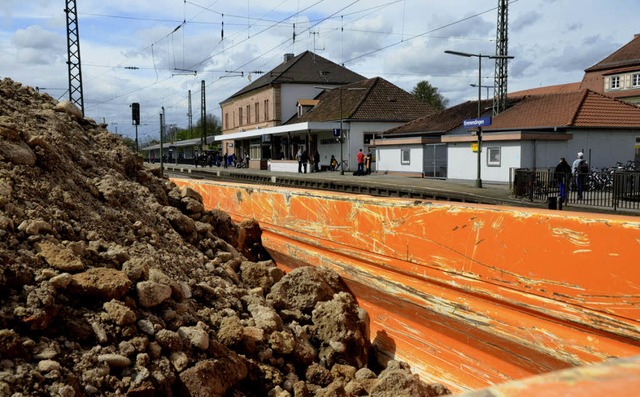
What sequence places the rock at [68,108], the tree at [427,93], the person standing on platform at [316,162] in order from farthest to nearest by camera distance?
the tree at [427,93], the person standing on platform at [316,162], the rock at [68,108]

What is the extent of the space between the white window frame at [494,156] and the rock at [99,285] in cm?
2795

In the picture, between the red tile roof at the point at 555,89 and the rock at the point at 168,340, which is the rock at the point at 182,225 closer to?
the rock at the point at 168,340

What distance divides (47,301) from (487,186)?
28.3m

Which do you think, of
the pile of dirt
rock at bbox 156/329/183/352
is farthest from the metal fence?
rock at bbox 156/329/183/352

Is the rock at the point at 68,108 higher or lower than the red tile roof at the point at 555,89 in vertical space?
lower

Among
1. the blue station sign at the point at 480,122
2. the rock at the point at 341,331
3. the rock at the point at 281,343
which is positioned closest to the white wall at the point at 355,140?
the blue station sign at the point at 480,122

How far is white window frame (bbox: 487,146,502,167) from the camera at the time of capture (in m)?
29.1

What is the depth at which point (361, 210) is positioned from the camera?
4.14 meters

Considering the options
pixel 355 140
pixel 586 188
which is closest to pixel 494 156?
pixel 586 188

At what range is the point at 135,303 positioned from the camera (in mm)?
2945

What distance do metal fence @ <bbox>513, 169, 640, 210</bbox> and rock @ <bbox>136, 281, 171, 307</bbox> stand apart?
649 inches

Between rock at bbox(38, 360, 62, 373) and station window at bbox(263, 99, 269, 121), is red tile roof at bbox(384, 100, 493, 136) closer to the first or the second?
station window at bbox(263, 99, 269, 121)

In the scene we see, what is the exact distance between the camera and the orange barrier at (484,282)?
98.5 inches

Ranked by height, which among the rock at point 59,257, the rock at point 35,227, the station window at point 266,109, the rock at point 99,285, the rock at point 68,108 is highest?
the station window at point 266,109
